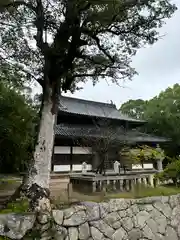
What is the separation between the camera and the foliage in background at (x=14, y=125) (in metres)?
9.38

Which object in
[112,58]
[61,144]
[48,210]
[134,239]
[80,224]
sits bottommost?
[134,239]

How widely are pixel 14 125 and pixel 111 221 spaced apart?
207 inches

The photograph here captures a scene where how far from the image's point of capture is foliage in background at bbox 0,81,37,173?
938cm

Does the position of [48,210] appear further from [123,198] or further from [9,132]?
[9,132]

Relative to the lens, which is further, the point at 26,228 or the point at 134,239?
the point at 134,239

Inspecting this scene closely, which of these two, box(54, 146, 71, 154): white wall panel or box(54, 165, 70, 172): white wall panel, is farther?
box(54, 146, 71, 154): white wall panel

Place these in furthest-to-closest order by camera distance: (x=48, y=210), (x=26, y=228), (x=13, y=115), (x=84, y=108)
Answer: (x=84, y=108), (x=13, y=115), (x=48, y=210), (x=26, y=228)

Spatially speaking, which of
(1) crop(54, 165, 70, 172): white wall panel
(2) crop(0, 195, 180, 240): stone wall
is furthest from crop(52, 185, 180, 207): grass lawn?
(1) crop(54, 165, 70, 172): white wall panel

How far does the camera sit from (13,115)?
9.60 meters

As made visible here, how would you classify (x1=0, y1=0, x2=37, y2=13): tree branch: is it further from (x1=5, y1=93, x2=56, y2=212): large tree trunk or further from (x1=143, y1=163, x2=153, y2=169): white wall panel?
(x1=143, y1=163, x2=153, y2=169): white wall panel

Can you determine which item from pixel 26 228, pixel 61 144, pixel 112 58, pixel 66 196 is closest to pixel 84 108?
pixel 61 144

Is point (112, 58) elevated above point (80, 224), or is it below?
above

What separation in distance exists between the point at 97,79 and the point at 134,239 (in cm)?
513

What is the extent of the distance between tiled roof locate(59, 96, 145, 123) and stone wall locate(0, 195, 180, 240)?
11.6 metres
